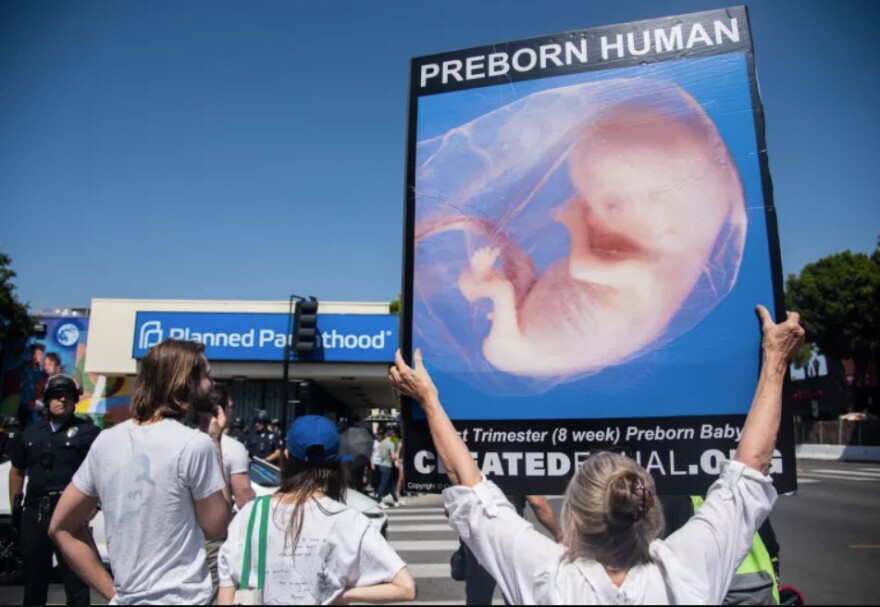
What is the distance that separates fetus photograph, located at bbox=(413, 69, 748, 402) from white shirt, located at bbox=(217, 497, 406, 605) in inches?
26.3

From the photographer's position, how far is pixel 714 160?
2.27 m

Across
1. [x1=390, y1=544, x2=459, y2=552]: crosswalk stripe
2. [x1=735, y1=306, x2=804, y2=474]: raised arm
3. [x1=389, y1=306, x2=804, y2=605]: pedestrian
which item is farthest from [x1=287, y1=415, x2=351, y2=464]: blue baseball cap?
[x1=390, y1=544, x2=459, y2=552]: crosswalk stripe

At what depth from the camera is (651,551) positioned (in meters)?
1.59

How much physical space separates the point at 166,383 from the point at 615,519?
1.62 meters

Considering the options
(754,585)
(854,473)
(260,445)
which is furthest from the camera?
(854,473)

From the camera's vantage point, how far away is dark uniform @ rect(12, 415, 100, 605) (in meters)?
4.21

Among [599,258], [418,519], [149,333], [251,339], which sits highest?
[149,333]

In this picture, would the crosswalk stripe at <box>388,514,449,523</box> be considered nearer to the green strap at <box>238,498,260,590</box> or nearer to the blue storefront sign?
the blue storefront sign

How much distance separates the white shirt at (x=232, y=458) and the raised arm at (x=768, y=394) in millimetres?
2863

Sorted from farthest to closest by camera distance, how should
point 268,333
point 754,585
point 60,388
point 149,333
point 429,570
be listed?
1. point 268,333
2. point 149,333
3. point 429,570
4. point 60,388
5. point 754,585

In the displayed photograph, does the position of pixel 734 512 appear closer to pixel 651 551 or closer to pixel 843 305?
pixel 651 551

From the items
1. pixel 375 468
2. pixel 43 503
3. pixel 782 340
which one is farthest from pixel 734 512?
pixel 375 468

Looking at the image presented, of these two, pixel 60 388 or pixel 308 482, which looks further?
pixel 60 388

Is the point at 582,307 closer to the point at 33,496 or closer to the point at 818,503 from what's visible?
the point at 33,496
